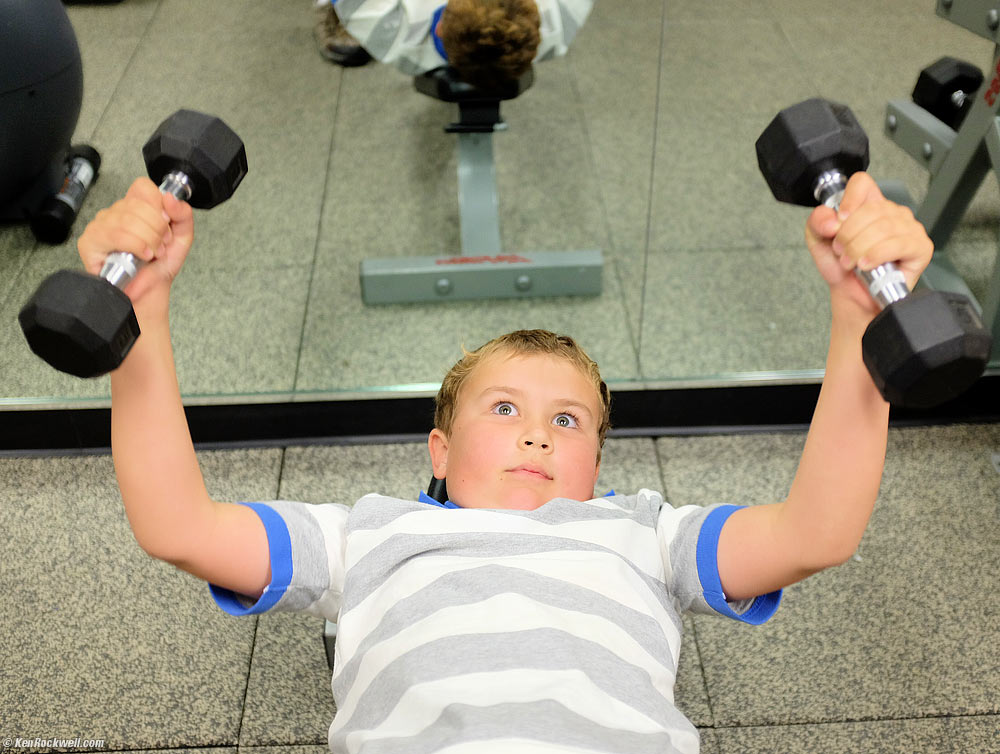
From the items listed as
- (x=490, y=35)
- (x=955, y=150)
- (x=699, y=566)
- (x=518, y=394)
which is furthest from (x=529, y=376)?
(x=955, y=150)

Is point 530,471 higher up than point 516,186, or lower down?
higher up

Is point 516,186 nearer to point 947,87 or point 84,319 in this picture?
point 947,87

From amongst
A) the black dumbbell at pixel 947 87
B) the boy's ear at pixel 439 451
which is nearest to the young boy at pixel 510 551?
the boy's ear at pixel 439 451

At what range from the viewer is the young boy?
78 cm

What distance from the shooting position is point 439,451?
3.67ft

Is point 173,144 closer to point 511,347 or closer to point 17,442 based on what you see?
point 511,347

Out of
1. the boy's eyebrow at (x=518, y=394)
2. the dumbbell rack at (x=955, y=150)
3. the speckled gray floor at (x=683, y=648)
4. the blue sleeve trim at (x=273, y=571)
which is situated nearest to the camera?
the blue sleeve trim at (x=273, y=571)

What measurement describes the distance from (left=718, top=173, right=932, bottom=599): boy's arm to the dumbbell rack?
0.97 metres

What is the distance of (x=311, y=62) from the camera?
1612 millimetres

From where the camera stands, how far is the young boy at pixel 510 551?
2.55 ft

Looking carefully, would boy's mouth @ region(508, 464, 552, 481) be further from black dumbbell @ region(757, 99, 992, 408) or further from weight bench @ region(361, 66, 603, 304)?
weight bench @ region(361, 66, 603, 304)

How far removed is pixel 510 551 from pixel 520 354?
26 centimetres

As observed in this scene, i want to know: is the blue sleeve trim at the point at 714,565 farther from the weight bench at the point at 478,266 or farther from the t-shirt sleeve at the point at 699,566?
the weight bench at the point at 478,266

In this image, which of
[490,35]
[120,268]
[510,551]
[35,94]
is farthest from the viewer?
[490,35]
